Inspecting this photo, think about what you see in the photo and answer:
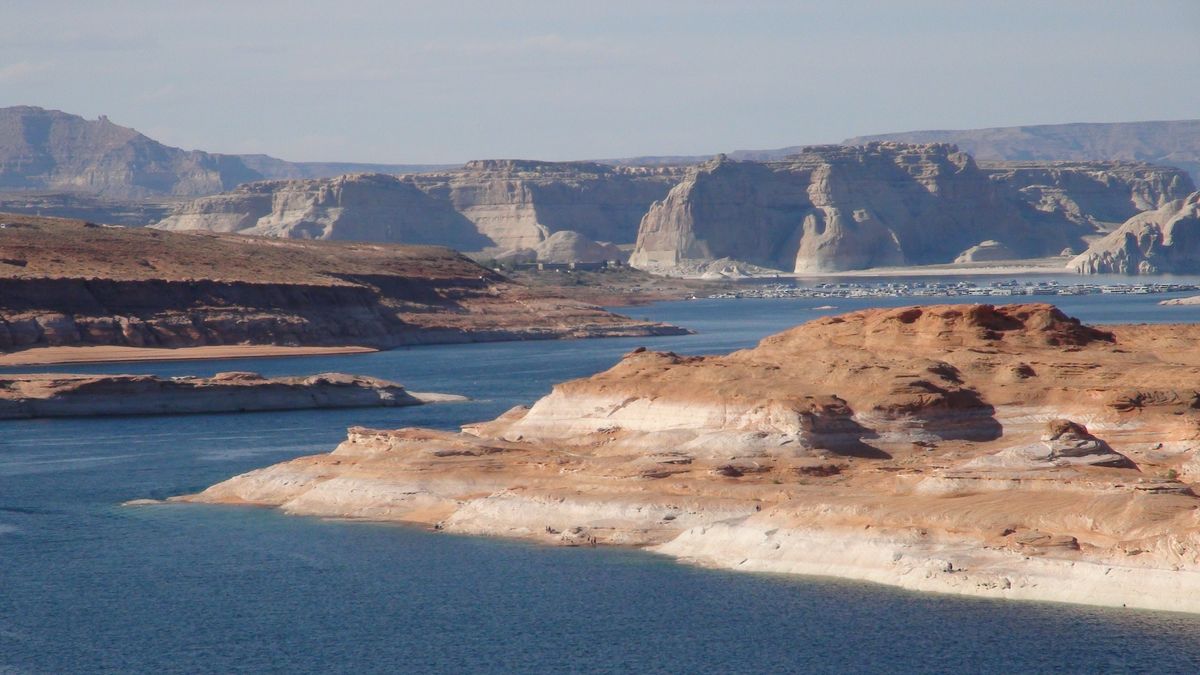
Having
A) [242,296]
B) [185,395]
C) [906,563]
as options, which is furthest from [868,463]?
[242,296]

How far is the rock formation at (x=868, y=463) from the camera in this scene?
41.4m

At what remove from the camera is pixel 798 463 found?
5188 cm

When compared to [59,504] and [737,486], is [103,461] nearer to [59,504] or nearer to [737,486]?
[59,504]

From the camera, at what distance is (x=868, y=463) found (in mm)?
51750

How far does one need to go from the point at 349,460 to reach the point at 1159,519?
1136 inches

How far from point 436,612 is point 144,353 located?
95508 mm

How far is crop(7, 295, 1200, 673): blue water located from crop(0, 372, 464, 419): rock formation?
101 feet

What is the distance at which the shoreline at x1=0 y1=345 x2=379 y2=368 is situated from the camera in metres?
125

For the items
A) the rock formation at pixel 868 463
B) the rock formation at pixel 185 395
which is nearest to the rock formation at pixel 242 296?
the rock formation at pixel 185 395

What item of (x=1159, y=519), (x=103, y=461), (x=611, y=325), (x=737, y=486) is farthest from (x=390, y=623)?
(x=611, y=325)

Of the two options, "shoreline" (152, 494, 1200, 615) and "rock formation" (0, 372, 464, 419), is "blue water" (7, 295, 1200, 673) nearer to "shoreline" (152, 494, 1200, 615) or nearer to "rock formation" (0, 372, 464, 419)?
"shoreline" (152, 494, 1200, 615)

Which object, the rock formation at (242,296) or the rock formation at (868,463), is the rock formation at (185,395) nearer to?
the rock formation at (868,463)

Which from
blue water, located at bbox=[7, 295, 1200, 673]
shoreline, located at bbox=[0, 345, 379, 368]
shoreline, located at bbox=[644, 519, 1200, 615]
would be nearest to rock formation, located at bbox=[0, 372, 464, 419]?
blue water, located at bbox=[7, 295, 1200, 673]

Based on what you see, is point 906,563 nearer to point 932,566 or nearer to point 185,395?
point 932,566
